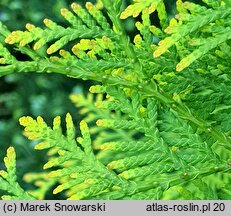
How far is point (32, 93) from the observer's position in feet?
10.8

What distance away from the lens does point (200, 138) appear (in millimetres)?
1130

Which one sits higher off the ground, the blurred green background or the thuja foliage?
the blurred green background

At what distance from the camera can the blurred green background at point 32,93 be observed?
9.98ft

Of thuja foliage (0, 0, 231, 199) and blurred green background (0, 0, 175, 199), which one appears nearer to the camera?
thuja foliage (0, 0, 231, 199)

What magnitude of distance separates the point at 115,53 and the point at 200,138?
0.26 metres

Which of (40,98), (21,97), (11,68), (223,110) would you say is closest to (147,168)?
(223,110)

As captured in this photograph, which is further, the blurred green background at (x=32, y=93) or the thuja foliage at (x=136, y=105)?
the blurred green background at (x=32, y=93)

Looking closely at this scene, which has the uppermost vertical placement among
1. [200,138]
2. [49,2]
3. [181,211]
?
[49,2]

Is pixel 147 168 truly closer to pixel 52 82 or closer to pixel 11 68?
pixel 11 68

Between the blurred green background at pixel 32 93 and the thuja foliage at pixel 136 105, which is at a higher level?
the blurred green background at pixel 32 93

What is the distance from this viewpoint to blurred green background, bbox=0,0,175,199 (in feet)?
9.98

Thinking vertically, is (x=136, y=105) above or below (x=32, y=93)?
below

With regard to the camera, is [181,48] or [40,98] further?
[40,98]

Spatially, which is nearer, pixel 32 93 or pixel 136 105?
pixel 136 105
